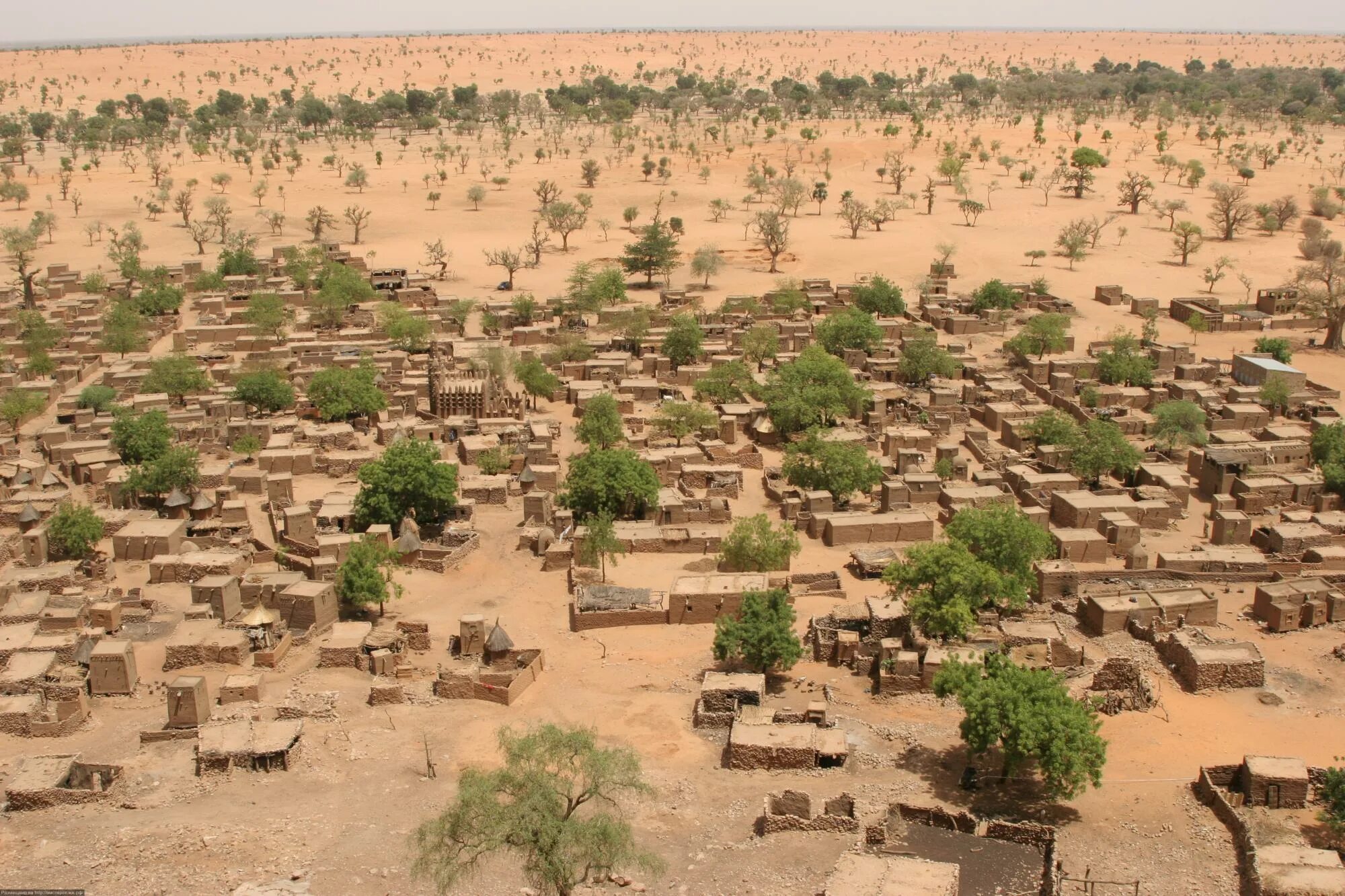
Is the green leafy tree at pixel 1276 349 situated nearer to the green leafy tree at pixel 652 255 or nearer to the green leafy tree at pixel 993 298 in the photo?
the green leafy tree at pixel 993 298

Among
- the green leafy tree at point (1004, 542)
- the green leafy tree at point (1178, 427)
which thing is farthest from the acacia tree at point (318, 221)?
the green leafy tree at point (1004, 542)

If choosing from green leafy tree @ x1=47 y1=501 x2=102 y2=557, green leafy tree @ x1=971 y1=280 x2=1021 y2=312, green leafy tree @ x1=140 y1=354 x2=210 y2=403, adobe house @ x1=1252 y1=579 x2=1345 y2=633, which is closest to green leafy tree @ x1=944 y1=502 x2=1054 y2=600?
adobe house @ x1=1252 y1=579 x2=1345 y2=633

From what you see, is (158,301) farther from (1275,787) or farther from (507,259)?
(1275,787)

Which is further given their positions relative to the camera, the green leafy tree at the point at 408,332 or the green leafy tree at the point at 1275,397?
the green leafy tree at the point at 408,332

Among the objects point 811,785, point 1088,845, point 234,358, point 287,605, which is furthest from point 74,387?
point 1088,845

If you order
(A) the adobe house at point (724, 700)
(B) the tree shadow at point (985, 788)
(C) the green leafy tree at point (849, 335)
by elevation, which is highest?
(C) the green leafy tree at point (849, 335)

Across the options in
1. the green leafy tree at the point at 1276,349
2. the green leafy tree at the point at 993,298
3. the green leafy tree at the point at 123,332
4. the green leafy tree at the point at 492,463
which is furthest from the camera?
the green leafy tree at the point at 993,298

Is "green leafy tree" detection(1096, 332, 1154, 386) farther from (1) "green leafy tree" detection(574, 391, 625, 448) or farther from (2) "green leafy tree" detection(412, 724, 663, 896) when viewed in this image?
(2) "green leafy tree" detection(412, 724, 663, 896)

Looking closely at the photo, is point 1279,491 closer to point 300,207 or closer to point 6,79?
point 300,207
